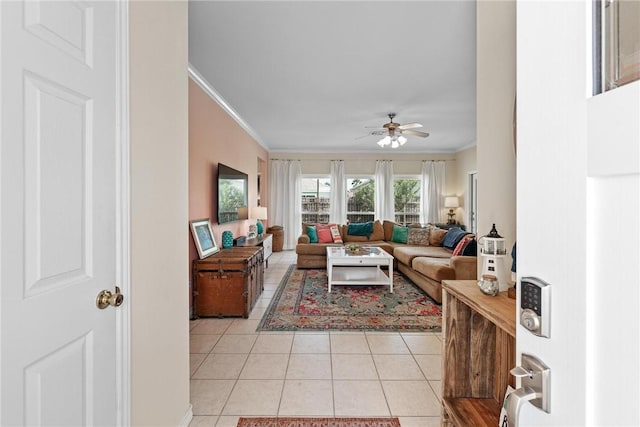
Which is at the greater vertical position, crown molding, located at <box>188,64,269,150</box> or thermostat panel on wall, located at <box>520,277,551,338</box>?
crown molding, located at <box>188,64,269,150</box>

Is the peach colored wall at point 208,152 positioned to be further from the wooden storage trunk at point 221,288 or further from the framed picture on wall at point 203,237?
the wooden storage trunk at point 221,288

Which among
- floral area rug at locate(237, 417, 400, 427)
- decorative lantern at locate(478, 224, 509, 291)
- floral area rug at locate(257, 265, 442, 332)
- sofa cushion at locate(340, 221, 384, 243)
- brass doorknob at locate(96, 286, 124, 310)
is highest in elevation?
decorative lantern at locate(478, 224, 509, 291)

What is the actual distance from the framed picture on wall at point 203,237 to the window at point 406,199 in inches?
223

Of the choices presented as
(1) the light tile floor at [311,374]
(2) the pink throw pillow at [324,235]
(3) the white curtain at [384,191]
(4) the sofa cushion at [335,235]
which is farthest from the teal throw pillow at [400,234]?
(1) the light tile floor at [311,374]

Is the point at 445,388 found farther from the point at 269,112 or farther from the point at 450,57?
the point at 269,112

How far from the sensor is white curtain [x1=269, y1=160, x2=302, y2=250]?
8.22 metres

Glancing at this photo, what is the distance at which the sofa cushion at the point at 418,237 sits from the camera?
243 inches

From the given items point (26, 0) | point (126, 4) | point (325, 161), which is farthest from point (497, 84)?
point (325, 161)

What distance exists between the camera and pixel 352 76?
359 centimetres

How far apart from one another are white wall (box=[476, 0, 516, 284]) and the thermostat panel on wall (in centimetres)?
80

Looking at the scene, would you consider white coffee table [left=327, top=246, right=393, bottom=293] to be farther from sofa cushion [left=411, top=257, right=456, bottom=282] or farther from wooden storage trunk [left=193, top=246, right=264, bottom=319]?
wooden storage trunk [left=193, top=246, right=264, bottom=319]

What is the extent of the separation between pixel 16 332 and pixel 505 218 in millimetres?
1755

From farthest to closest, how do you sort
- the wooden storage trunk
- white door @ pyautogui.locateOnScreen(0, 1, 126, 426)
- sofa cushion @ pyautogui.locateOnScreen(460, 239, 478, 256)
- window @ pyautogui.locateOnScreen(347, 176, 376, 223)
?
1. window @ pyautogui.locateOnScreen(347, 176, 376, 223)
2. sofa cushion @ pyautogui.locateOnScreen(460, 239, 478, 256)
3. the wooden storage trunk
4. white door @ pyautogui.locateOnScreen(0, 1, 126, 426)

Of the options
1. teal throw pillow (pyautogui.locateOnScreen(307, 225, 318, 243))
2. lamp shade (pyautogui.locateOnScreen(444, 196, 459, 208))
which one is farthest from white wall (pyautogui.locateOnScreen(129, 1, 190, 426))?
lamp shade (pyautogui.locateOnScreen(444, 196, 459, 208))
